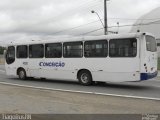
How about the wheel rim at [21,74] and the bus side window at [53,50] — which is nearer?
the bus side window at [53,50]

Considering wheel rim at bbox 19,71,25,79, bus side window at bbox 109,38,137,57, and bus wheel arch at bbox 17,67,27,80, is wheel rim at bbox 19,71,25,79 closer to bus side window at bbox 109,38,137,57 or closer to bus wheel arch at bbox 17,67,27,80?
bus wheel arch at bbox 17,67,27,80

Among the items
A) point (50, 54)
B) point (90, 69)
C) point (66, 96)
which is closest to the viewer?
point (66, 96)

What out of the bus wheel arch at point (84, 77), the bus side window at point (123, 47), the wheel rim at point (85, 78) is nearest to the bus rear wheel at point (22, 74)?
the bus wheel arch at point (84, 77)

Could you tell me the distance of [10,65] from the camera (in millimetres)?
23391

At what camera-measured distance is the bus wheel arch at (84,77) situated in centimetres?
1783

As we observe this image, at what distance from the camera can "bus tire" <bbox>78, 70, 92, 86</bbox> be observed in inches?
701

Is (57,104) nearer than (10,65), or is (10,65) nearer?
(57,104)

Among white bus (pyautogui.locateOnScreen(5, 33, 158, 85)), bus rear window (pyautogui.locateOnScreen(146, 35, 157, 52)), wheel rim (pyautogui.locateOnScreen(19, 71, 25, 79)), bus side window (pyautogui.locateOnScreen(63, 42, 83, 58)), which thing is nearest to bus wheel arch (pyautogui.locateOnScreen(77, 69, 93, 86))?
white bus (pyautogui.locateOnScreen(5, 33, 158, 85))

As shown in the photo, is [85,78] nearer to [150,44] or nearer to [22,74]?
[150,44]

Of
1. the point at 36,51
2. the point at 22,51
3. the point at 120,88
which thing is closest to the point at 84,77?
the point at 120,88

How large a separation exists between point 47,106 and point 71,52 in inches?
316

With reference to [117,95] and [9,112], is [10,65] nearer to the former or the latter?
[117,95]

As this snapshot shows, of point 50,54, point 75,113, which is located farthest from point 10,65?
point 75,113

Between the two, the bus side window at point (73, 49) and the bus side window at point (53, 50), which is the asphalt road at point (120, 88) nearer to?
the bus side window at point (73, 49)
